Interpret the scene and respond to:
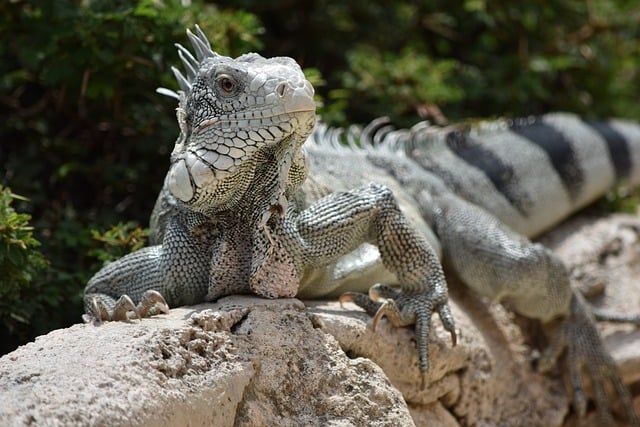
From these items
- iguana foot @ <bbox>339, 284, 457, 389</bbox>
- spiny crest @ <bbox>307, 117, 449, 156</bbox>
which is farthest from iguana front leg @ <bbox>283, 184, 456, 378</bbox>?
spiny crest @ <bbox>307, 117, 449, 156</bbox>

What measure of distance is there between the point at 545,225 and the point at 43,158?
299 cm

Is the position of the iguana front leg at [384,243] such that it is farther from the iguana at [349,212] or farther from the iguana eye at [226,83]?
the iguana eye at [226,83]

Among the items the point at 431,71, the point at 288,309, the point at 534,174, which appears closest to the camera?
the point at 288,309

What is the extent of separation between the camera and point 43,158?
16.9 ft

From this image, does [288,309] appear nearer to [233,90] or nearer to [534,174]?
[233,90]

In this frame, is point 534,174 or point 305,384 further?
point 534,174

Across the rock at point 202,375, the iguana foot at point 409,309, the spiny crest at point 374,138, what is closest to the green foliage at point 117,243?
the rock at point 202,375

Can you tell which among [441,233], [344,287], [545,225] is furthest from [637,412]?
[344,287]

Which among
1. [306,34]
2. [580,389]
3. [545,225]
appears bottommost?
[580,389]

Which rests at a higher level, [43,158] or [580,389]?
[43,158]

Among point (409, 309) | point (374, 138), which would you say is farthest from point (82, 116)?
point (409, 309)

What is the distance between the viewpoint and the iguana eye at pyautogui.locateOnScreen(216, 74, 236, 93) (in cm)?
296

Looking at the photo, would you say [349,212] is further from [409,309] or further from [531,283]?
[531,283]

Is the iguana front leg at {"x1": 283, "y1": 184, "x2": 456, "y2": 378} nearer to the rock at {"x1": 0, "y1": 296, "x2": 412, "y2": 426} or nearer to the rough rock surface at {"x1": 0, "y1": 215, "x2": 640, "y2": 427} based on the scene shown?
the rough rock surface at {"x1": 0, "y1": 215, "x2": 640, "y2": 427}
